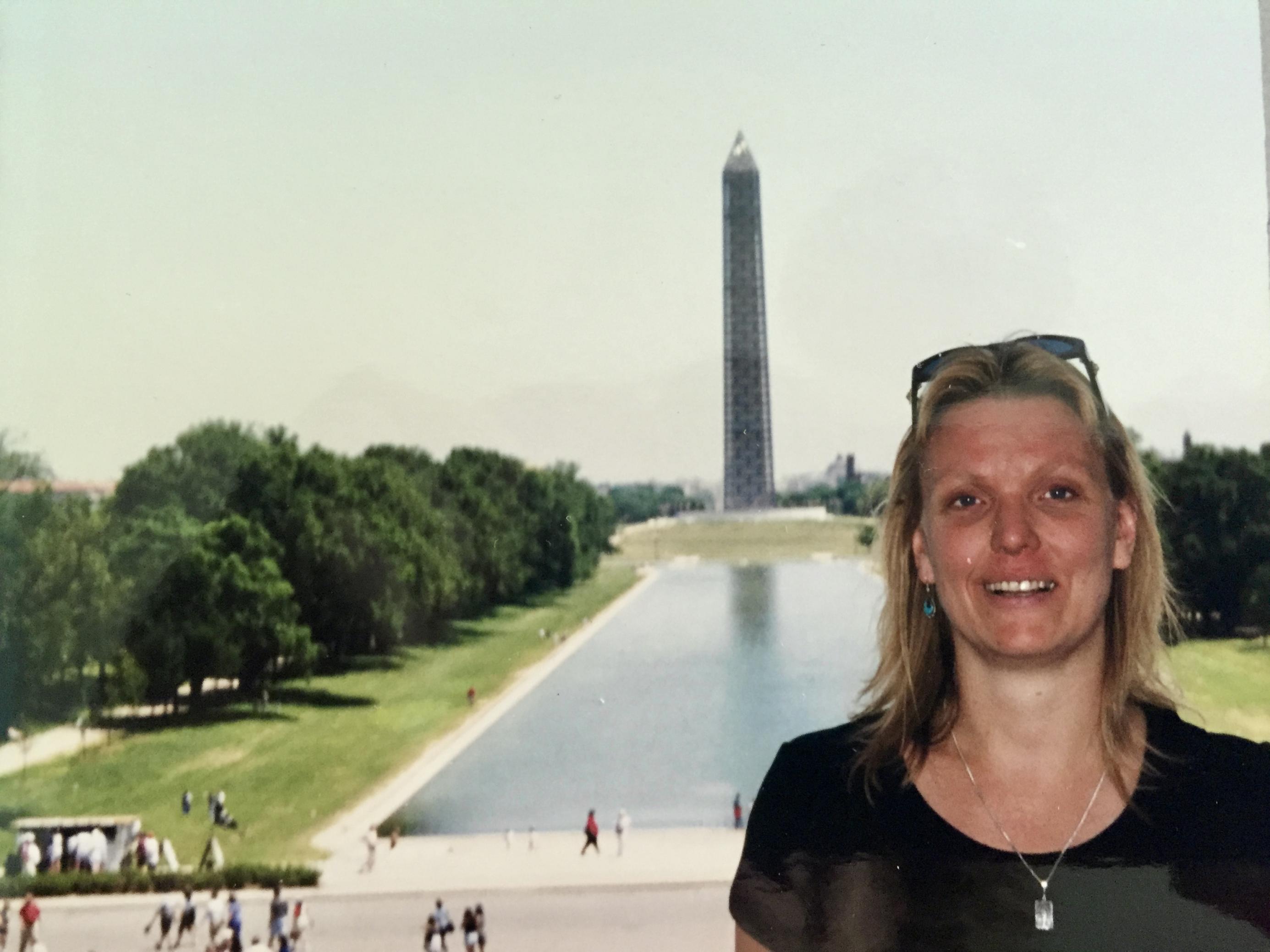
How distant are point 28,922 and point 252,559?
2.76 meters

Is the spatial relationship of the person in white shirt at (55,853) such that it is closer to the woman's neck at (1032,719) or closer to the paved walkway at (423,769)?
the paved walkway at (423,769)

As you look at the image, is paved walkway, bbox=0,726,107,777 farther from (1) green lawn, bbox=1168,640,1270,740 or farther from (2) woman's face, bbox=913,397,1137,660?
(1) green lawn, bbox=1168,640,1270,740

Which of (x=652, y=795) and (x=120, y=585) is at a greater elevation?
(x=120, y=585)

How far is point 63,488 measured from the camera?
20.4 feet

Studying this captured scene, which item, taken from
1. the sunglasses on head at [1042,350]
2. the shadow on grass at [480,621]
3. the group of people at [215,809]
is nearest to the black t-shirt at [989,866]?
the sunglasses on head at [1042,350]

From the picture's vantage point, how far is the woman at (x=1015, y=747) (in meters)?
2.08

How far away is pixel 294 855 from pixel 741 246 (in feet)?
15.7

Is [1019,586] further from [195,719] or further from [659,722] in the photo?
[659,722]

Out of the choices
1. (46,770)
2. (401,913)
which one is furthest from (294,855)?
(46,770)

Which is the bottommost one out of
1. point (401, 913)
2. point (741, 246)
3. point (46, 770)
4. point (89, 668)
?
point (401, 913)

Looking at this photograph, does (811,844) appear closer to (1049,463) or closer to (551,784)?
(1049,463)

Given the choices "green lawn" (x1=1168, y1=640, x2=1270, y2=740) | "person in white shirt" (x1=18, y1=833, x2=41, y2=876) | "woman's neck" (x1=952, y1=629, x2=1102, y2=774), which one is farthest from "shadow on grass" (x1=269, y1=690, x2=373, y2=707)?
"woman's neck" (x1=952, y1=629, x2=1102, y2=774)

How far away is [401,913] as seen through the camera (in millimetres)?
5562

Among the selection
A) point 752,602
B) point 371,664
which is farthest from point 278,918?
point 752,602
